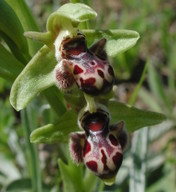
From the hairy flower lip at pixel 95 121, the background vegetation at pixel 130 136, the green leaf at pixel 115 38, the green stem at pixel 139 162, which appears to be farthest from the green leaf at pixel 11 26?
the green stem at pixel 139 162

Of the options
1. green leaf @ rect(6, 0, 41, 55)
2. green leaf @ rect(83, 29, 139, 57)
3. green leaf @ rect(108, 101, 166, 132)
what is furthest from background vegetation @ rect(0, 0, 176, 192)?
green leaf @ rect(6, 0, 41, 55)

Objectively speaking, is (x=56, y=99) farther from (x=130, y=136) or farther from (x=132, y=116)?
(x=130, y=136)

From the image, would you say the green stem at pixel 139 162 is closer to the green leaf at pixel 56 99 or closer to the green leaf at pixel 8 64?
the green leaf at pixel 56 99

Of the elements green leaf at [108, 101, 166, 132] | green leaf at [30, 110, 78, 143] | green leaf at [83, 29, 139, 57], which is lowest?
green leaf at [108, 101, 166, 132]

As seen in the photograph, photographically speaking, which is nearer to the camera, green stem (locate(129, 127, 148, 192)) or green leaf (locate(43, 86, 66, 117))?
green leaf (locate(43, 86, 66, 117))

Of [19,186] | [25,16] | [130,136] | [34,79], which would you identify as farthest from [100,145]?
[130,136]

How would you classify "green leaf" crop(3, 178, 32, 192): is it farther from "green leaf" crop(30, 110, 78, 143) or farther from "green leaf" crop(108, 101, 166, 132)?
"green leaf" crop(108, 101, 166, 132)
